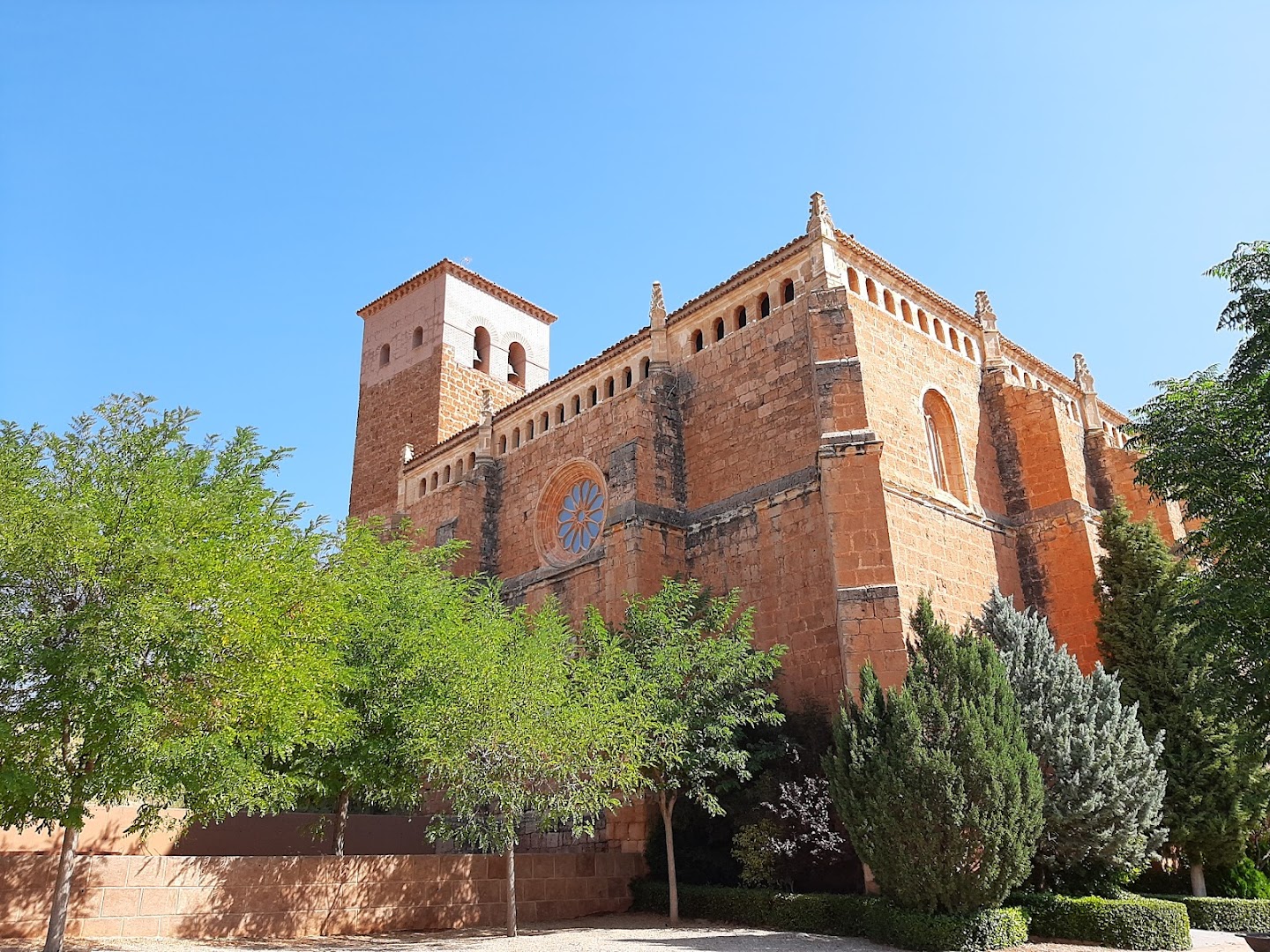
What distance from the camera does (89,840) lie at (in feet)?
49.9

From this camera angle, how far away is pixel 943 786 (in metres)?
12.2

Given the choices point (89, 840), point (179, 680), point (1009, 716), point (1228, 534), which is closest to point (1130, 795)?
point (1009, 716)

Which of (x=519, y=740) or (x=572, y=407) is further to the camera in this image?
(x=572, y=407)

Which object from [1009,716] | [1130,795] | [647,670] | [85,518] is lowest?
[1130,795]

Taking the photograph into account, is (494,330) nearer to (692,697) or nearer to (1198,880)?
(692,697)

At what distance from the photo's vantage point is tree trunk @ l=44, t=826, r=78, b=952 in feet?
31.8

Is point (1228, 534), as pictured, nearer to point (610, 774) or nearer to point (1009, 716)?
point (1009, 716)

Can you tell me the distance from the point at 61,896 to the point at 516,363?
87.3 ft

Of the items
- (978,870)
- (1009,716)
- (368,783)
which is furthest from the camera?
(368,783)

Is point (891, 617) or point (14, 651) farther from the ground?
point (891, 617)

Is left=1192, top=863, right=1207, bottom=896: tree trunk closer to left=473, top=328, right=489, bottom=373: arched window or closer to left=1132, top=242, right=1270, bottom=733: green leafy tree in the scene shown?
left=1132, top=242, right=1270, bottom=733: green leafy tree

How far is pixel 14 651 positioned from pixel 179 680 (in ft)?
5.26

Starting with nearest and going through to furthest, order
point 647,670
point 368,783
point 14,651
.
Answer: point 14,651
point 368,783
point 647,670

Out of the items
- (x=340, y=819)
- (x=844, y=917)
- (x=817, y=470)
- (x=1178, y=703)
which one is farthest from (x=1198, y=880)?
(x=340, y=819)
